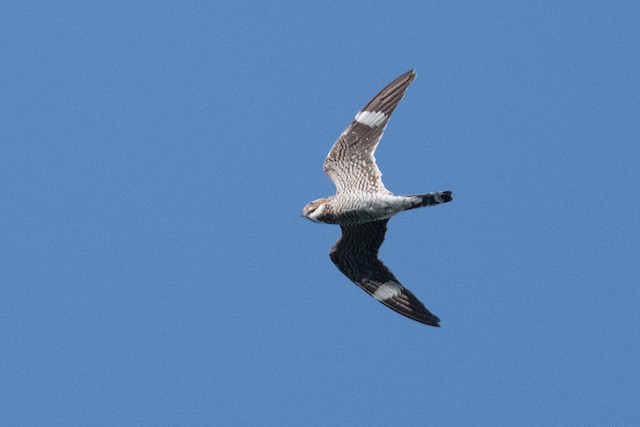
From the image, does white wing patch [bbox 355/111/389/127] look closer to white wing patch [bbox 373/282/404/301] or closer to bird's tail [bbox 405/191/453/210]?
bird's tail [bbox 405/191/453/210]

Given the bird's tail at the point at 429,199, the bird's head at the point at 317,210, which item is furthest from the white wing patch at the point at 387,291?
the bird's tail at the point at 429,199

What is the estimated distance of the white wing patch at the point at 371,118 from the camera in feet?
56.6

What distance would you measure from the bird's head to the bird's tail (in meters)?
1.41

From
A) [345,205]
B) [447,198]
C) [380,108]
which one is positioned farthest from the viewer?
[380,108]

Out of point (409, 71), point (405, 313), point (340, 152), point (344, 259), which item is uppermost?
point (409, 71)

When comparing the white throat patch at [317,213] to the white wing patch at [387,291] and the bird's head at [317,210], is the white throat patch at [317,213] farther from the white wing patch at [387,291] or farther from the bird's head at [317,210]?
the white wing patch at [387,291]

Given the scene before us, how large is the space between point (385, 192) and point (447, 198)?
4.58 feet

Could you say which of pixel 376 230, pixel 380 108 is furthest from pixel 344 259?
pixel 380 108

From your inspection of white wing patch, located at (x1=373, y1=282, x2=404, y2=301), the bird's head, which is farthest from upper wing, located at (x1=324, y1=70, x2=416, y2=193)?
white wing patch, located at (x1=373, y1=282, x2=404, y2=301)

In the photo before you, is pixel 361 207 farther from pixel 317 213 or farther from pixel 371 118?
pixel 371 118

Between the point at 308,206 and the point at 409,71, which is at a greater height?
the point at 409,71

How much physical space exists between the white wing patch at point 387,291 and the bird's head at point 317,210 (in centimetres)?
157

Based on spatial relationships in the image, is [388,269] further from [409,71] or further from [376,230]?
[409,71]

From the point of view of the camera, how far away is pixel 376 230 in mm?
16875
